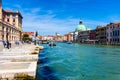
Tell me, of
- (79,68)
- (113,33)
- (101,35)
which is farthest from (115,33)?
(79,68)

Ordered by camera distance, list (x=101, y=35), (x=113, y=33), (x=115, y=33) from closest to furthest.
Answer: (x=115, y=33) → (x=113, y=33) → (x=101, y=35)

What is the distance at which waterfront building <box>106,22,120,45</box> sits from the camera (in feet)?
362

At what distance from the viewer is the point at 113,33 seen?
116 meters

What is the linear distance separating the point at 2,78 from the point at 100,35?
132490 millimetres

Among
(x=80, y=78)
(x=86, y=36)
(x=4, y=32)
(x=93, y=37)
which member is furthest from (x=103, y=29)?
(x=80, y=78)

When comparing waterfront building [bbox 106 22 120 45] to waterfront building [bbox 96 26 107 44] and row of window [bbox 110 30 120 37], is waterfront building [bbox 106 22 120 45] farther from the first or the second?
waterfront building [bbox 96 26 107 44]

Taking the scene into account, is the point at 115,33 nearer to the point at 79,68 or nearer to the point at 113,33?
the point at 113,33

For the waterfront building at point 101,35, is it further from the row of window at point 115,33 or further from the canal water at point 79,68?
the canal water at point 79,68

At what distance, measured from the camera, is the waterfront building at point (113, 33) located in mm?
110375

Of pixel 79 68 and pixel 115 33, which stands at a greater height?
pixel 115 33

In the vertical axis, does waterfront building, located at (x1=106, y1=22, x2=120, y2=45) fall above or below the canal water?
above

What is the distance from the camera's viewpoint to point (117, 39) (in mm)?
111312

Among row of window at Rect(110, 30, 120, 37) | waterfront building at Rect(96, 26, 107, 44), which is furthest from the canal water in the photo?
waterfront building at Rect(96, 26, 107, 44)

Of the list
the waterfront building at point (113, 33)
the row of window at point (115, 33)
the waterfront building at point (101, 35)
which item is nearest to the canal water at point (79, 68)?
the waterfront building at point (113, 33)
